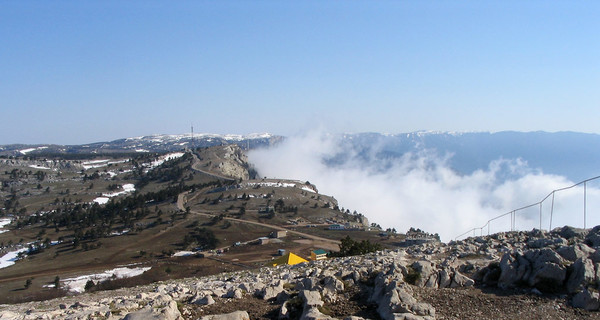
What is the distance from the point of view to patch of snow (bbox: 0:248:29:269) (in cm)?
6329

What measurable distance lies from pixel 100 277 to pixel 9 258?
3267 cm

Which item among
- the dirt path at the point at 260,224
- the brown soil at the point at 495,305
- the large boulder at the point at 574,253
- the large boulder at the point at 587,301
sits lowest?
the dirt path at the point at 260,224

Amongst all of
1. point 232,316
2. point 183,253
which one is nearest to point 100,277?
point 183,253

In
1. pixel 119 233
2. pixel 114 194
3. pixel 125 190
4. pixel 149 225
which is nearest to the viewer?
pixel 119 233

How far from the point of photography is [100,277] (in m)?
47.3

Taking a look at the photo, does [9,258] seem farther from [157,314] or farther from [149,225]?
[157,314]

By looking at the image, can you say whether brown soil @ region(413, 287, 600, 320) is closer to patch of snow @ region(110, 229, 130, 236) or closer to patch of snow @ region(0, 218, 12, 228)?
patch of snow @ region(110, 229, 130, 236)

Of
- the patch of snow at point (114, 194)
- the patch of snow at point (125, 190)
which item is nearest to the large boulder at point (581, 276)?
the patch of snow at point (114, 194)

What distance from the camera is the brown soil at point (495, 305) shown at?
11000 mm

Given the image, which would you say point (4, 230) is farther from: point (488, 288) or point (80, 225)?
point (488, 288)

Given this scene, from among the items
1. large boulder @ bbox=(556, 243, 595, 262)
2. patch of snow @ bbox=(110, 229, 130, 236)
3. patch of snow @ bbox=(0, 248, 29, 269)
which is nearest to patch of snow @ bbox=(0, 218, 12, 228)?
patch of snow @ bbox=(0, 248, 29, 269)

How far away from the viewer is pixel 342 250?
34.6 meters

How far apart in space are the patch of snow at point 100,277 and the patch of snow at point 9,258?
24.1m

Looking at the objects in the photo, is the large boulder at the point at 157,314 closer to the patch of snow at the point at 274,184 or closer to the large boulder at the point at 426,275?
the large boulder at the point at 426,275
